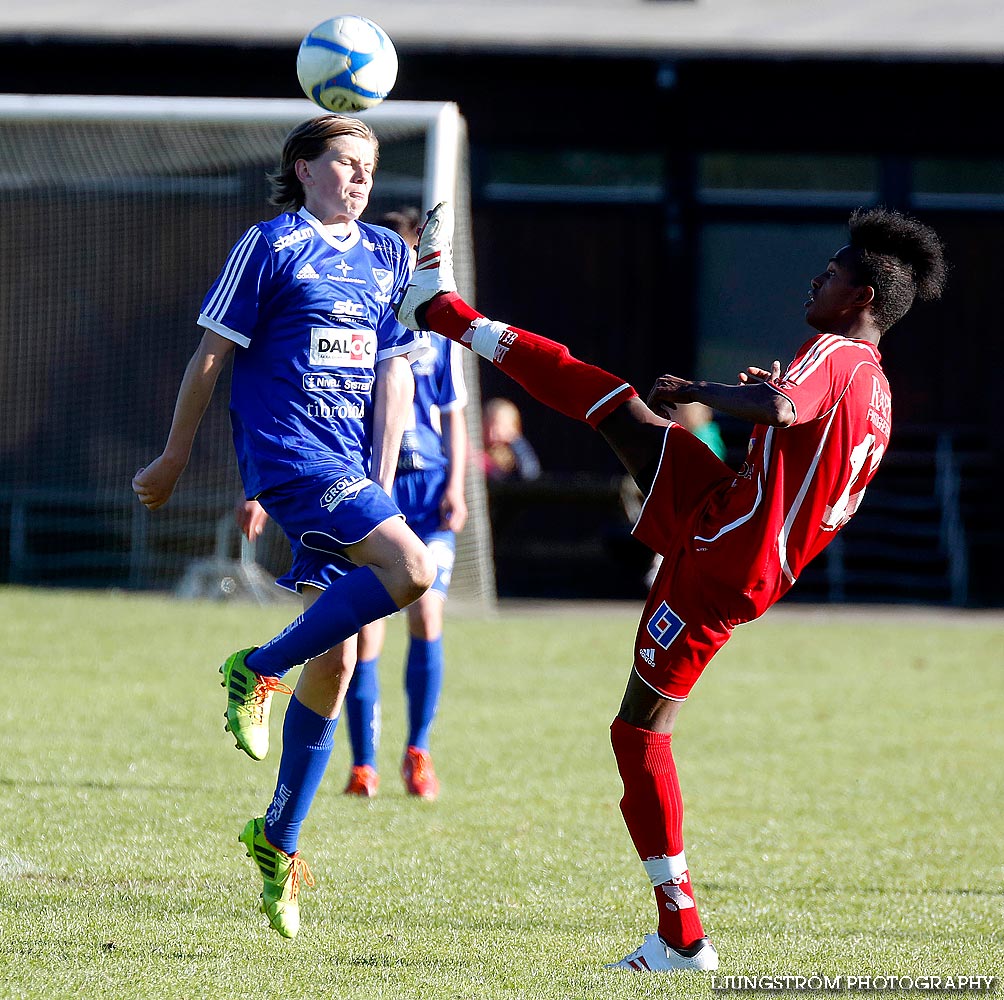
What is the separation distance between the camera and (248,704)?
3.84 meters

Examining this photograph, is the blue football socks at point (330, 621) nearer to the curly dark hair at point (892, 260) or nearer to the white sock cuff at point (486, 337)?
the white sock cuff at point (486, 337)

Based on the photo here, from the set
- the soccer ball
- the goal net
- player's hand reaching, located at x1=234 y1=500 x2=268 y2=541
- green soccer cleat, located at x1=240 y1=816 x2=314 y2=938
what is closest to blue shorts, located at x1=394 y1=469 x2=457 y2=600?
player's hand reaching, located at x1=234 y1=500 x2=268 y2=541

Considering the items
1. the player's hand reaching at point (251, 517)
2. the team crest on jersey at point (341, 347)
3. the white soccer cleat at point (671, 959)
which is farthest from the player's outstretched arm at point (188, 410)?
the white soccer cleat at point (671, 959)

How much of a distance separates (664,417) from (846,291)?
59cm

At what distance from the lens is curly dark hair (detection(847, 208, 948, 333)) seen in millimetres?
3820

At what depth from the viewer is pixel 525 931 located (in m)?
4.01

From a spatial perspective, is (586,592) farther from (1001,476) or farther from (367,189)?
(367,189)

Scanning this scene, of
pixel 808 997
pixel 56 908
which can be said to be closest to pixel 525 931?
pixel 808 997

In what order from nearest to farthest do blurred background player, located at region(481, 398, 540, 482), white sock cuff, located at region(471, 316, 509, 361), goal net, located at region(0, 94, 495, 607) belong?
white sock cuff, located at region(471, 316, 509, 361) → goal net, located at region(0, 94, 495, 607) → blurred background player, located at region(481, 398, 540, 482)

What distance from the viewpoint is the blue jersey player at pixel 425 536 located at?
5906 millimetres

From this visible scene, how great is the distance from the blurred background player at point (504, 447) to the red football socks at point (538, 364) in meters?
10.2

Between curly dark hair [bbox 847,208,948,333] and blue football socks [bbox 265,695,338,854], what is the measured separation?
72.5 inches

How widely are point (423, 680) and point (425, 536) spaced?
0.61 meters

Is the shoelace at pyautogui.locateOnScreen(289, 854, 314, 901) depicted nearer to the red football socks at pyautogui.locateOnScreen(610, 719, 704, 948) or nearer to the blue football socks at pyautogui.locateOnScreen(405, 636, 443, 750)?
the red football socks at pyautogui.locateOnScreen(610, 719, 704, 948)
